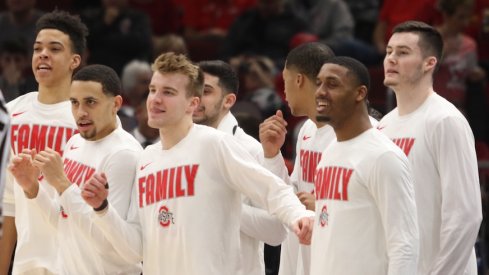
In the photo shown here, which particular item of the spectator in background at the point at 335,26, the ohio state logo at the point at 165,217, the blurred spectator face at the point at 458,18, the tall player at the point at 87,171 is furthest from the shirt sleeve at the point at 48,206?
the spectator in background at the point at 335,26

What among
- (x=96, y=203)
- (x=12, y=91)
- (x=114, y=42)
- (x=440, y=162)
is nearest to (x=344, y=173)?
(x=440, y=162)

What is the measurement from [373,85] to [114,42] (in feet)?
9.37

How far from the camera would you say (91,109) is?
7.57 metres

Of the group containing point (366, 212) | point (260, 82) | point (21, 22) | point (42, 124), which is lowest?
point (366, 212)

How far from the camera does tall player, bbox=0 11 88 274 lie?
7.86 meters

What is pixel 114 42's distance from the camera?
13312 mm

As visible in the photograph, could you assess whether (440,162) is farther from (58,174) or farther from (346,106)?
(58,174)

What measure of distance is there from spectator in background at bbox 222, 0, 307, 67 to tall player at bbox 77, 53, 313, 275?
6.19m

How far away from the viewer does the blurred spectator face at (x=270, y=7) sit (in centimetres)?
1318

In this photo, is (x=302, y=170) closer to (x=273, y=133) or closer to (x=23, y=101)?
(x=273, y=133)

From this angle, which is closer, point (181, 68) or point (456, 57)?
point (181, 68)

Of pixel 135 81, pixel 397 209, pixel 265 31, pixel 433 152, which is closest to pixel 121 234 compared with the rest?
pixel 397 209

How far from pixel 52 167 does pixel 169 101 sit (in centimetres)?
77

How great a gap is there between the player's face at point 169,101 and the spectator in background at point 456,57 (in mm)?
5426
